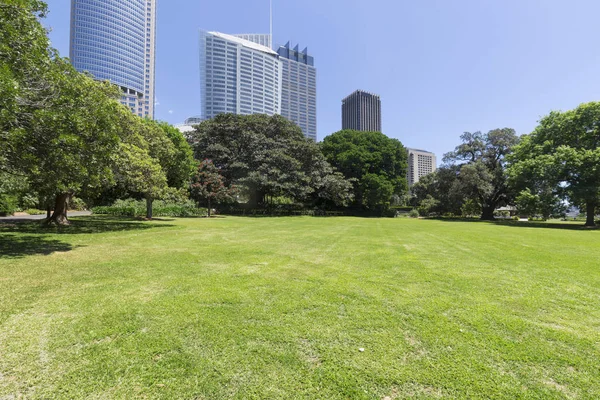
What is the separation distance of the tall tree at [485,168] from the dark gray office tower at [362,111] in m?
95.6

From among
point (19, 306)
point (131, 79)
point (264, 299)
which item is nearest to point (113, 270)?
point (19, 306)

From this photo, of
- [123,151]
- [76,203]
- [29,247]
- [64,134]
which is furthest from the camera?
[76,203]

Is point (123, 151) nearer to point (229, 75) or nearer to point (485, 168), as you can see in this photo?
point (485, 168)

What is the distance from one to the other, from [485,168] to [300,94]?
126 metres

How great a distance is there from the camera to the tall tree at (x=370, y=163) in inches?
1655

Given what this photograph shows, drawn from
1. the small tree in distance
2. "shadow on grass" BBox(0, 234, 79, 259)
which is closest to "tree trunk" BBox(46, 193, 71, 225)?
"shadow on grass" BBox(0, 234, 79, 259)

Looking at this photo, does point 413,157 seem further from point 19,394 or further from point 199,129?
point 19,394

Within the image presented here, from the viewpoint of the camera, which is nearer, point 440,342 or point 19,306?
point 440,342

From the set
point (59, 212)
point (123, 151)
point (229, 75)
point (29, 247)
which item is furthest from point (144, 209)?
point (229, 75)

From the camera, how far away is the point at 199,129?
38.6m

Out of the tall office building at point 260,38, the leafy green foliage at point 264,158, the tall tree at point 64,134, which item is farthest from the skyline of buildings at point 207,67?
the tall tree at point 64,134

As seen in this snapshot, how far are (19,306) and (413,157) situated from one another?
12055cm

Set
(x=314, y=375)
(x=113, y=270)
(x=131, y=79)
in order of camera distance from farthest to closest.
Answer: (x=131, y=79), (x=113, y=270), (x=314, y=375)

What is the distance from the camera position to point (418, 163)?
379 feet
